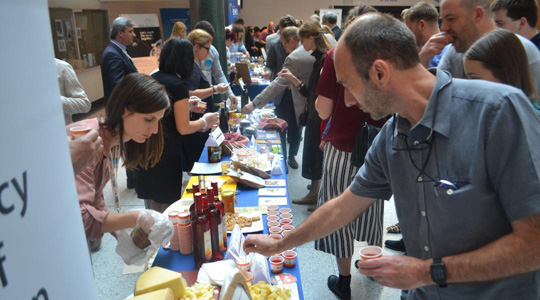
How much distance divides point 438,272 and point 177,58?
2.38m

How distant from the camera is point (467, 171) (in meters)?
1.06

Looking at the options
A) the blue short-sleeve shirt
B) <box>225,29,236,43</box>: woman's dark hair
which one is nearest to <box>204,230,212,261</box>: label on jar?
the blue short-sleeve shirt

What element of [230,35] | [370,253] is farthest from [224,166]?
[230,35]

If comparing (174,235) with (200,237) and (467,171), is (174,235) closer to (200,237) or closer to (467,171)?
(200,237)

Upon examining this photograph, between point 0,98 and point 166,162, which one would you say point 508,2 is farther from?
point 0,98

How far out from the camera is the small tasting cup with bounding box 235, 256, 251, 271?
5.47 feet

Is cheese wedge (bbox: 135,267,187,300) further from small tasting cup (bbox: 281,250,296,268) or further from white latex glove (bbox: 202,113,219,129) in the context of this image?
white latex glove (bbox: 202,113,219,129)

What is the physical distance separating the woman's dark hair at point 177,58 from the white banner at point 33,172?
2484mm

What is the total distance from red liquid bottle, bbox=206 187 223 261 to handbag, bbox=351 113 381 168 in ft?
3.52

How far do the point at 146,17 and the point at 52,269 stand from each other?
9015mm

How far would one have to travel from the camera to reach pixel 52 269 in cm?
44

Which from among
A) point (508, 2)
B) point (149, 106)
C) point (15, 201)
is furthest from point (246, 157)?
point (15, 201)

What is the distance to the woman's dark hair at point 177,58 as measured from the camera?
2836mm

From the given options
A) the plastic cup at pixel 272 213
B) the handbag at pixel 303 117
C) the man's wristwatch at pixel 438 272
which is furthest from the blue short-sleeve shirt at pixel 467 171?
the handbag at pixel 303 117
